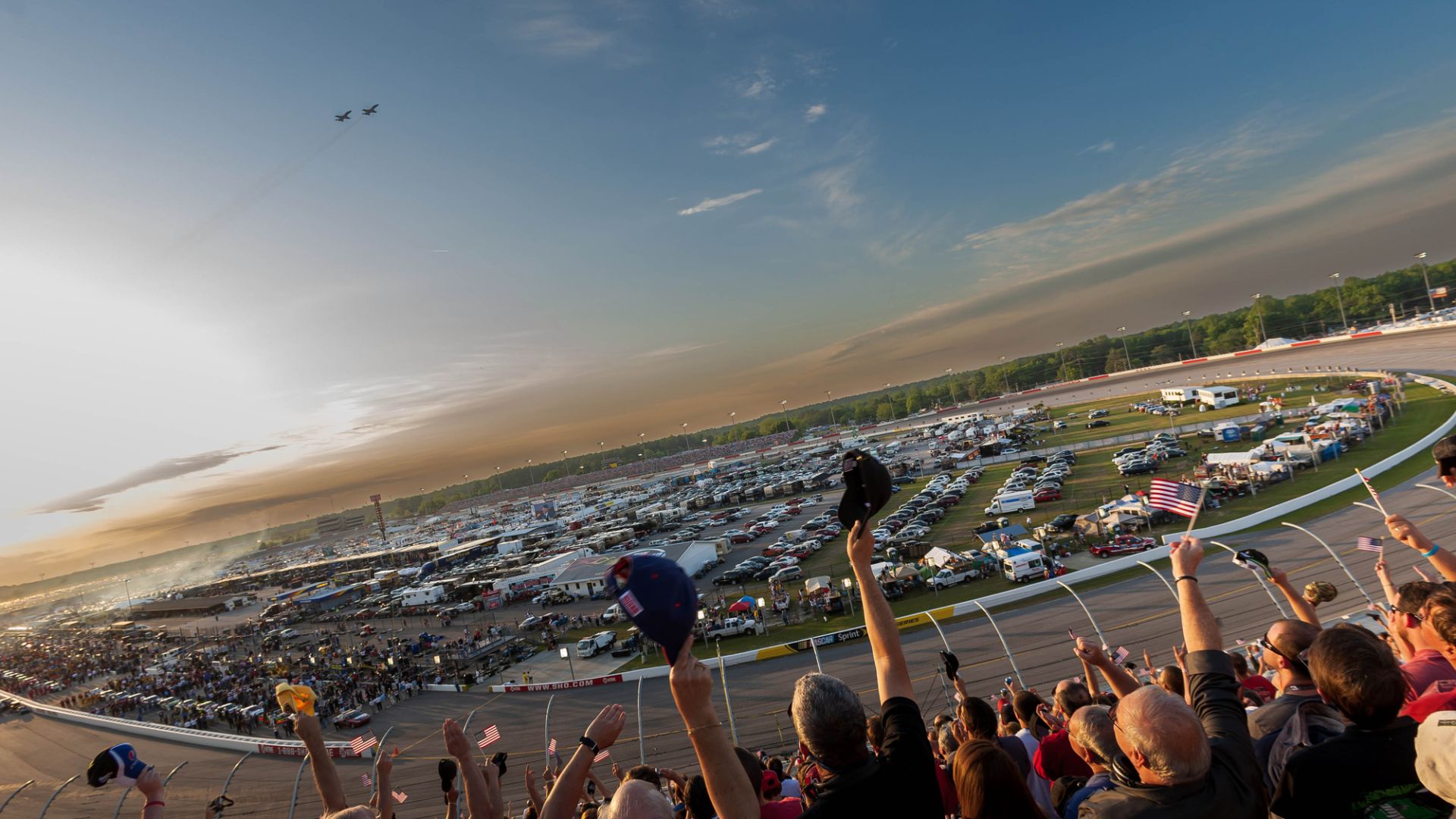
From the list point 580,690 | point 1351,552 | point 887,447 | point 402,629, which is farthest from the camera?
point 887,447

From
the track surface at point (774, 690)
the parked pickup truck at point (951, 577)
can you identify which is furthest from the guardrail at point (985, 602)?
the parked pickup truck at point (951, 577)

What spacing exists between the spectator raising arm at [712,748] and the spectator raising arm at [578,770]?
0.46 m

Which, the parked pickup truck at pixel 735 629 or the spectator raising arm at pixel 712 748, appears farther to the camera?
the parked pickup truck at pixel 735 629

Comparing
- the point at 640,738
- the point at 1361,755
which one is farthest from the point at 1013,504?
the point at 1361,755

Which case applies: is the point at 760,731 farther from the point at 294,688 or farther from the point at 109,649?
the point at 109,649

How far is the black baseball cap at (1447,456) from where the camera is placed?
15.2 feet

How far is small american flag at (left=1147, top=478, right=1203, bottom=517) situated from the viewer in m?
5.95

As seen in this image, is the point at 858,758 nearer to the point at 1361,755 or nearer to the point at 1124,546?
the point at 1361,755

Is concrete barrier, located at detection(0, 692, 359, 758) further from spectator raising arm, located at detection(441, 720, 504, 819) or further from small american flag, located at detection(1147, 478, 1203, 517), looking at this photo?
small american flag, located at detection(1147, 478, 1203, 517)

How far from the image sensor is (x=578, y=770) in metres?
2.46

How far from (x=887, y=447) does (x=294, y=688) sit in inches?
2760

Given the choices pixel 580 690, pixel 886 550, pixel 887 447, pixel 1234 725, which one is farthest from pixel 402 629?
pixel 887 447

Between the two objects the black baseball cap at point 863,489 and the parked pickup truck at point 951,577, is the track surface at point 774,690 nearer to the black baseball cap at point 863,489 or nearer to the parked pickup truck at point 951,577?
the parked pickup truck at point 951,577

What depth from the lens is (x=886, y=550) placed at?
29.1 metres
